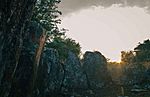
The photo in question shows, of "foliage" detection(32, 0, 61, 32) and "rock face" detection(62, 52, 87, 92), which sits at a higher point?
"foliage" detection(32, 0, 61, 32)

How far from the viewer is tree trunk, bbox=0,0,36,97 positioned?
5.55 metres

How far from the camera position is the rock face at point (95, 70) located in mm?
42366

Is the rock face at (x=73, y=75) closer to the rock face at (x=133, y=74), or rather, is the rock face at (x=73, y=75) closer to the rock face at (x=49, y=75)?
the rock face at (x=49, y=75)

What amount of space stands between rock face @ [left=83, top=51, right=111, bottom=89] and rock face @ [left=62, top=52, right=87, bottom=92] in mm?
1642

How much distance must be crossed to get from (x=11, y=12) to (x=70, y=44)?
5924 cm

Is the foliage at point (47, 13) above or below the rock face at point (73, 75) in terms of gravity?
above

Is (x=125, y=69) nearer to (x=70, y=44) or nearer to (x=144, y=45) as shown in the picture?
(x=144, y=45)

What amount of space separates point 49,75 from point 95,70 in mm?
19051

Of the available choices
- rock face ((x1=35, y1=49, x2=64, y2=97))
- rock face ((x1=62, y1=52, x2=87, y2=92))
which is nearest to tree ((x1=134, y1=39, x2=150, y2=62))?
rock face ((x1=62, y1=52, x2=87, y2=92))

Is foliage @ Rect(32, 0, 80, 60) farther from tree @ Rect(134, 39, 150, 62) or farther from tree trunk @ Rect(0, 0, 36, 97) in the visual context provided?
tree trunk @ Rect(0, 0, 36, 97)

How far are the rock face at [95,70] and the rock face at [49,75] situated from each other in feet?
36.4

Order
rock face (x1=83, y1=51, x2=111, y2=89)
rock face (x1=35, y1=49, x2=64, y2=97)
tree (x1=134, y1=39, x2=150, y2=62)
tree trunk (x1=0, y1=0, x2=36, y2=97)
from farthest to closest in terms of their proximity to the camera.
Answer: tree (x1=134, y1=39, x2=150, y2=62), rock face (x1=83, y1=51, x2=111, y2=89), rock face (x1=35, y1=49, x2=64, y2=97), tree trunk (x1=0, y1=0, x2=36, y2=97)

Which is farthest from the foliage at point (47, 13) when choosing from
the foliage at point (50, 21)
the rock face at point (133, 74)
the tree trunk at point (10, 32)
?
the tree trunk at point (10, 32)

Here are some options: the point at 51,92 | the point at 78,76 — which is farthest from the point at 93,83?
the point at 51,92
